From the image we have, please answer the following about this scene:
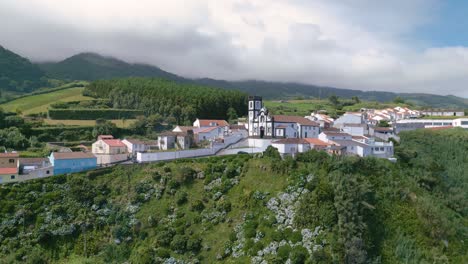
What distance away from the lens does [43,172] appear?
48.2 m

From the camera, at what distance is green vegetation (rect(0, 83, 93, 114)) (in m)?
82.4

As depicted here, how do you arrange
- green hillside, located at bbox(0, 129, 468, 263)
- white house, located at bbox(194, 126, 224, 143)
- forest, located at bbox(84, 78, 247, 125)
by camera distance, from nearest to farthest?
green hillside, located at bbox(0, 129, 468, 263)
white house, located at bbox(194, 126, 224, 143)
forest, located at bbox(84, 78, 247, 125)

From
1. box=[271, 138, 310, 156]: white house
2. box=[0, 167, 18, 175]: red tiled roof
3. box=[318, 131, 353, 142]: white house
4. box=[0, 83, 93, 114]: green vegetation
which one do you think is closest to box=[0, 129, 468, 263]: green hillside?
box=[0, 167, 18, 175]: red tiled roof

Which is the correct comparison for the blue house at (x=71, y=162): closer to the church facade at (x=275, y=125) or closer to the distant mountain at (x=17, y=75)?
the church facade at (x=275, y=125)

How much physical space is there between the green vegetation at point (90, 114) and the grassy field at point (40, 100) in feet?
23.0

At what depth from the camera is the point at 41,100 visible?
302 feet

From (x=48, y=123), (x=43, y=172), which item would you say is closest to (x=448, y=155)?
(x=43, y=172)

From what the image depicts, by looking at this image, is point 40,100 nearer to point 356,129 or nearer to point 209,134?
point 209,134

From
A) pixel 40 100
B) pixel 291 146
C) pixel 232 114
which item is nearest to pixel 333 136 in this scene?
pixel 291 146

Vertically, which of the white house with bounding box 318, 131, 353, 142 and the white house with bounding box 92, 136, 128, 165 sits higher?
the white house with bounding box 318, 131, 353, 142

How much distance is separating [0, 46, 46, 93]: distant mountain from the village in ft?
304

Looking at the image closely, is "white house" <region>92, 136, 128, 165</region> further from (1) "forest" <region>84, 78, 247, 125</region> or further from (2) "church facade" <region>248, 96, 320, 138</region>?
(1) "forest" <region>84, 78, 247, 125</region>

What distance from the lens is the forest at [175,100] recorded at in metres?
79.0

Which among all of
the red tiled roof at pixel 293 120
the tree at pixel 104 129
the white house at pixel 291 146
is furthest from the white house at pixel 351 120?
the tree at pixel 104 129
